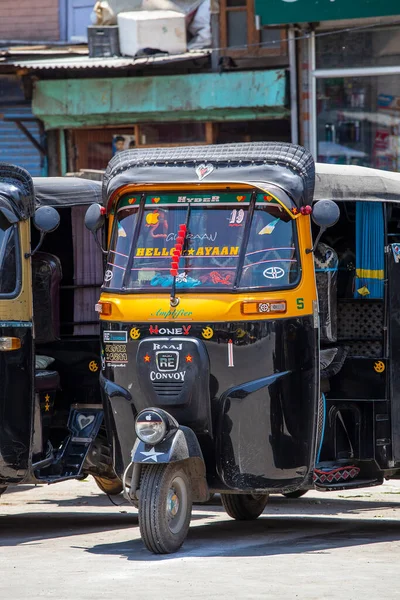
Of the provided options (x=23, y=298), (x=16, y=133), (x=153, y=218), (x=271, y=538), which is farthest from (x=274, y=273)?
(x=16, y=133)

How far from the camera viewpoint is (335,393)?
30.8ft

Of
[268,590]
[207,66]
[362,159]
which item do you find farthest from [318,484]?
[207,66]

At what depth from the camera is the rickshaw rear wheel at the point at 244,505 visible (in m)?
9.92

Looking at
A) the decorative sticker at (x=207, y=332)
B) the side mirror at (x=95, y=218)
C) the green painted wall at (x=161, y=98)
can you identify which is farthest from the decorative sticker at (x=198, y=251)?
the green painted wall at (x=161, y=98)

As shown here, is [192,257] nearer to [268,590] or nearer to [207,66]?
[268,590]

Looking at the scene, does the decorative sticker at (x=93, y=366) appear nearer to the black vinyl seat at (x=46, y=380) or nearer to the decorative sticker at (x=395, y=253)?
the black vinyl seat at (x=46, y=380)

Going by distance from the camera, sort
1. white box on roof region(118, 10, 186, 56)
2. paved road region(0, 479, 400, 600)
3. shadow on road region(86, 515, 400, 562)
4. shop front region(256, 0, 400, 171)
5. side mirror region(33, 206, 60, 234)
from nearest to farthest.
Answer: paved road region(0, 479, 400, 600), shadow on road region(86, 515, 400, 562), side mirror region(33, 206, 60, 234), shop front region(256, 0, 400, 171), white box on roof region(118, 10, 186, 56)

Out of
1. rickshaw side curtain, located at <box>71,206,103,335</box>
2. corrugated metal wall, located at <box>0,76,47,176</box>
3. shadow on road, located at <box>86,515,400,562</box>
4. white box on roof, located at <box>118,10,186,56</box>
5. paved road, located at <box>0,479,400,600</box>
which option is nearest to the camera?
paved road, located at <box>0,479,400,600</box>

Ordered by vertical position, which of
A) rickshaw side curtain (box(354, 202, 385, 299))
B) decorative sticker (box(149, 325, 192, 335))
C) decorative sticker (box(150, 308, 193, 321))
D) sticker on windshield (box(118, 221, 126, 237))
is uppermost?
sticker on windshield (box(118, 221, 126, 237))

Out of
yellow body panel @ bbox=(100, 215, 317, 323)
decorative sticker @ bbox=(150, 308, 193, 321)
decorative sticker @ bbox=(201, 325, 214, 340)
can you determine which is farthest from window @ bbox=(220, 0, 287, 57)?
decorative sticker @ bbox=(201, 325, 214, 340)

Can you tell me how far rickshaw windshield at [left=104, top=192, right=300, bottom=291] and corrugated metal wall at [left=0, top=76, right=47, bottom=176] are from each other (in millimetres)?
12099

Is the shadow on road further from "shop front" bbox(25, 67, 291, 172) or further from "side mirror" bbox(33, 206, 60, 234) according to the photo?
"shop front" bbox(25, 67, 291, 172)

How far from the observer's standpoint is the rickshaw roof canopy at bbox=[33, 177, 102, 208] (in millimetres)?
9648

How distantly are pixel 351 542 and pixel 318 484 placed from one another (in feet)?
1.48
